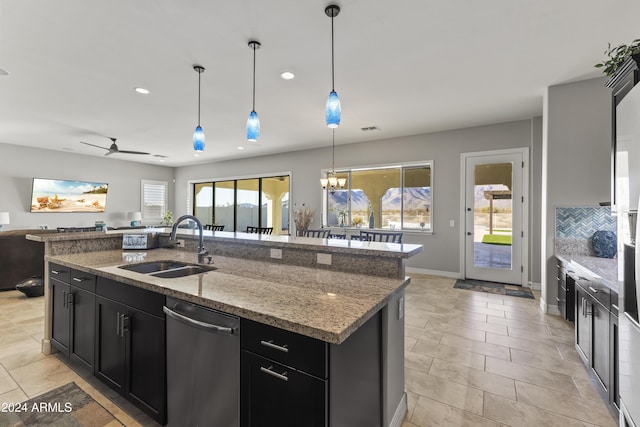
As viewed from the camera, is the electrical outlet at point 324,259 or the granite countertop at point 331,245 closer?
the granite countertop at point 331,245

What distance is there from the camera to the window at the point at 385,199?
575cm

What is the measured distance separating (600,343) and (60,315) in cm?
414

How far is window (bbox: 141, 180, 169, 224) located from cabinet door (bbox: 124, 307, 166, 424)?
8528 mm

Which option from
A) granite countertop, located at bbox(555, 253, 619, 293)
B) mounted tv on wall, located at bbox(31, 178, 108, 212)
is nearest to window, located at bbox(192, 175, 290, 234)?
mounted tv on wall, located at bbox(31, 178, 108, 212)

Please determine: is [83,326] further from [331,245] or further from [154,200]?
[154,200]

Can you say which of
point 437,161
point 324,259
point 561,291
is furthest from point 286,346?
point 437,161

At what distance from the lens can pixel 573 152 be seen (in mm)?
3393

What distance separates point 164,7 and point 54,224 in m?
7.76

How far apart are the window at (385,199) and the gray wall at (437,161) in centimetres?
17

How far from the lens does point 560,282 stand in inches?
133

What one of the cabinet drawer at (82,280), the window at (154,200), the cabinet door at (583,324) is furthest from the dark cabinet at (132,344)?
the window at (154,200)

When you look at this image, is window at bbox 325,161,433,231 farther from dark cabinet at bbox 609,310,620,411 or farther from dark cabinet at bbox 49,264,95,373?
dark cabinet at bbox 49,264,95,373

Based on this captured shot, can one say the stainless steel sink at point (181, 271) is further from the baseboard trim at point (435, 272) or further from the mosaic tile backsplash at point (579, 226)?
the baseboard trim at point (435, 272)

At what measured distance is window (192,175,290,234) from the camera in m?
8.05
